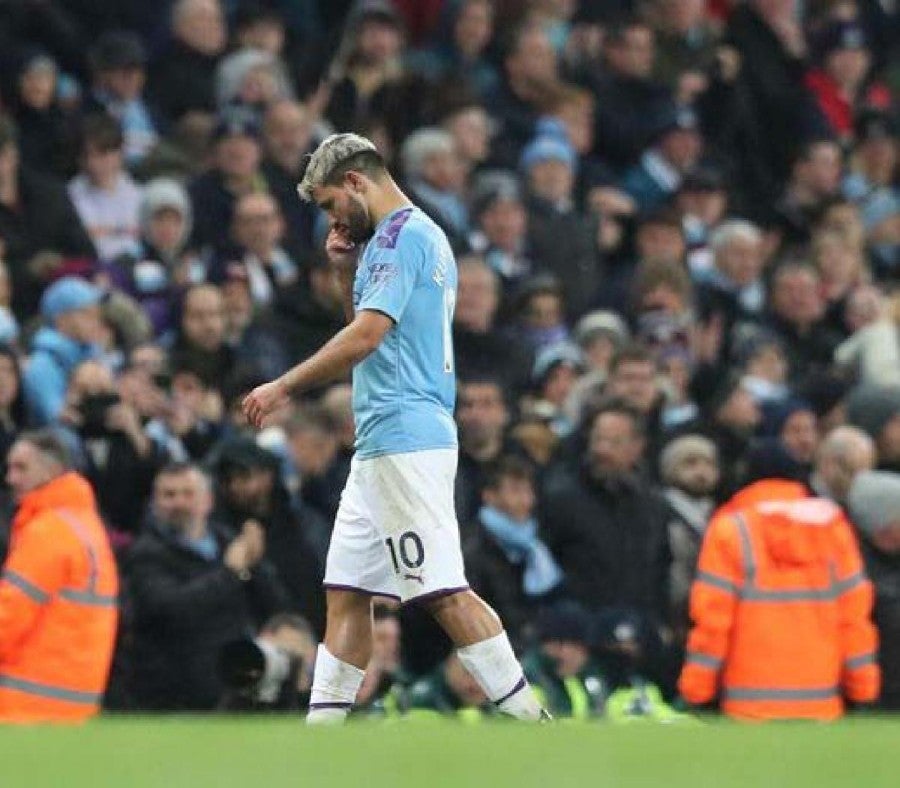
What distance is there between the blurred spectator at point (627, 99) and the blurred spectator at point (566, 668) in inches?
290

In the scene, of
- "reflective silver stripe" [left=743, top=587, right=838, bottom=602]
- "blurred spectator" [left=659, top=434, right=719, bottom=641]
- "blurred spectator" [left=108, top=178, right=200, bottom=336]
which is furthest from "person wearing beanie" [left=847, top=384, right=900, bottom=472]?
"reflective silver stripe" [left=743, top=587, right=838, bottom=602]

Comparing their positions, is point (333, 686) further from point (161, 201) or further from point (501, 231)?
point (501, 231)

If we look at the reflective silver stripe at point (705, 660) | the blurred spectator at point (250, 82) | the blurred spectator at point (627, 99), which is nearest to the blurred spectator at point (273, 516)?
the reflective silver stripe at point (705, 660)

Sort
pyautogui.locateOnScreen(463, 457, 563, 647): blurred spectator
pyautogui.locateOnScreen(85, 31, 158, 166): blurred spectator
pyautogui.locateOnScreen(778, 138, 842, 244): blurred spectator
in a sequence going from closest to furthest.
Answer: pyautogui.locateOnScreen(463, 457, 563, 647): blurred spectator → pyautogui.locateOnScreen(85, 31, 158, 166): blurred spectator → pyautogui.locateOnScreen(778, 138, 842, 244): blurred spectator

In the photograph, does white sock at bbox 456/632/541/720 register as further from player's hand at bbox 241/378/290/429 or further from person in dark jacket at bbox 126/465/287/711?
person in dark jacket at bbox 126/465/287/711

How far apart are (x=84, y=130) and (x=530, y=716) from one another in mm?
6981

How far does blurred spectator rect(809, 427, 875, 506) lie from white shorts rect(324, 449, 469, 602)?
4600 mm

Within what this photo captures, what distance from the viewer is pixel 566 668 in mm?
13867

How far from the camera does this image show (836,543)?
12.8 m

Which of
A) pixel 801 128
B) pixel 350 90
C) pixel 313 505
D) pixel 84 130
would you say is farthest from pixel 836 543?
pixel 801 128

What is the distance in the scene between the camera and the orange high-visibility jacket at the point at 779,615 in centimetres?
1275

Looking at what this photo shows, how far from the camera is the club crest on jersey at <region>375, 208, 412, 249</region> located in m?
11.0

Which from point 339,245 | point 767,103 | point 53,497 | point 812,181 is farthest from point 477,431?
point 767,103

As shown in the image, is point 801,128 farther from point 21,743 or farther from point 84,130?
point 21,743
